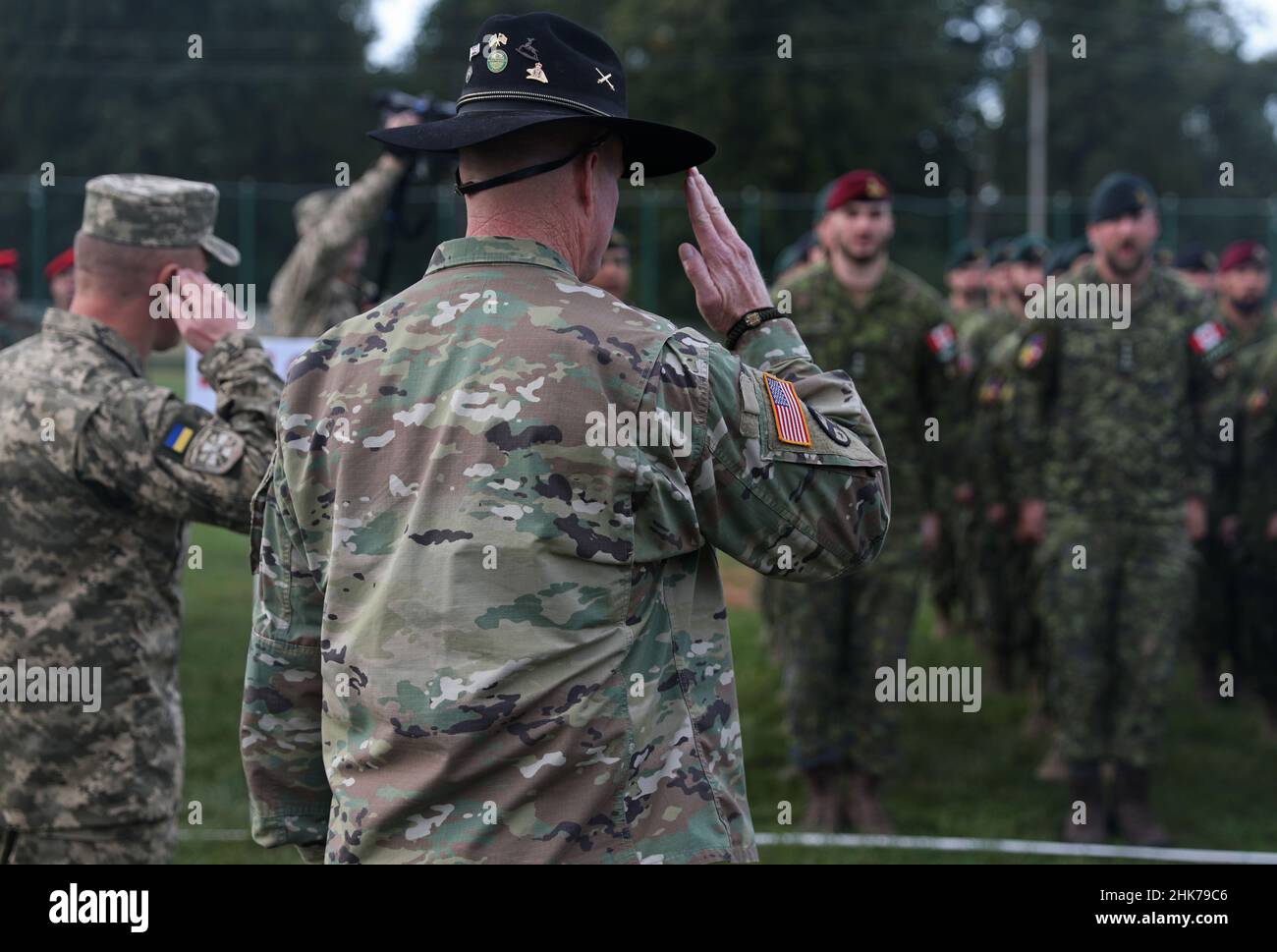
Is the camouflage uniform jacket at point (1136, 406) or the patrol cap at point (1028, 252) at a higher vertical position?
the patrol cap at point (1028, 252)

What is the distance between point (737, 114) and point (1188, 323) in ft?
Answer: 97.3

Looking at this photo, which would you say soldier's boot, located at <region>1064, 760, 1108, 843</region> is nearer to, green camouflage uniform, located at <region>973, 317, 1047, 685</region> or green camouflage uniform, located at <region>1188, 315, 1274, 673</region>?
green camouflage uniform, located at <region>973, 317, 1047, 685</region>

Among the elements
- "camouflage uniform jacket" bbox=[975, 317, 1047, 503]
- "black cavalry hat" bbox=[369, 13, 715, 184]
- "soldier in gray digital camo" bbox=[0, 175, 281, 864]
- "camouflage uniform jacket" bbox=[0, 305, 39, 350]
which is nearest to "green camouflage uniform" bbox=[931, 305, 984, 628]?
"camouflage uniform jacket" bbox=[975, 317, 1047, 503]

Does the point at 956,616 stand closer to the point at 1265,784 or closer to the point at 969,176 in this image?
the point at 1265,784

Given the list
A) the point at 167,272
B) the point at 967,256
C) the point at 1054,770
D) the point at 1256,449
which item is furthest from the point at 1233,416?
the point at 167,272

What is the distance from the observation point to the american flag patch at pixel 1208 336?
6688mm

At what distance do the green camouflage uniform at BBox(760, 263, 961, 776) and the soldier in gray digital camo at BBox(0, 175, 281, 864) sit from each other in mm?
3412

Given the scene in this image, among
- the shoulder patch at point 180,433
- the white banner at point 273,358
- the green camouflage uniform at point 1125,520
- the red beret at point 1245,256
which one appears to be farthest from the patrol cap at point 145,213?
the red beret at point 1245,256

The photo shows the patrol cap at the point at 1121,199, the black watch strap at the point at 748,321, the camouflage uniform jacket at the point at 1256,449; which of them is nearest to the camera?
the black watch strap at the point at 748,321

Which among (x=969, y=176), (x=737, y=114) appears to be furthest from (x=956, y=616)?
(x=969, y=176)

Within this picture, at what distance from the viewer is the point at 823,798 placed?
266 inches

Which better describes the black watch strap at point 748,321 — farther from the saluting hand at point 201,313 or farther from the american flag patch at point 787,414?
the saluting hand at point 201,313

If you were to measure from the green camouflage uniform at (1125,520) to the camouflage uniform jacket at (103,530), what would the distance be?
4173 millimetres

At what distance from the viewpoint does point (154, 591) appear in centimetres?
384
